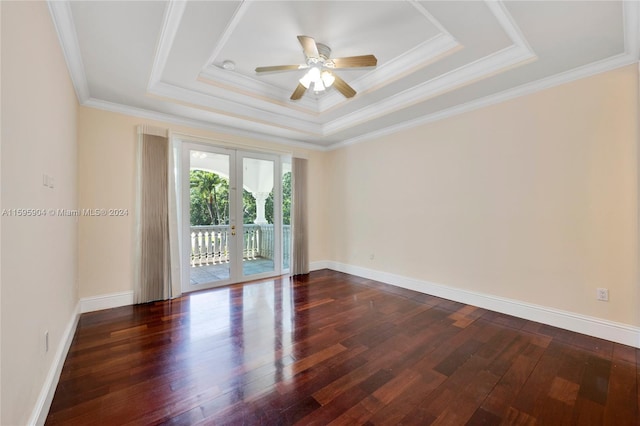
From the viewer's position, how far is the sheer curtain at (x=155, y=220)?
3.74m

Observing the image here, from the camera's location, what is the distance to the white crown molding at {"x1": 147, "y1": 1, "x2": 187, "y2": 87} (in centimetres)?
204

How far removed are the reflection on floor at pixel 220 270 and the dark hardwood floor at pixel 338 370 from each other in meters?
0.96

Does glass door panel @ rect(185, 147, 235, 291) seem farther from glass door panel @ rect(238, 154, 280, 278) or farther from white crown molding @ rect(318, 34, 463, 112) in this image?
white crown molding @ rect(318, 34, 463, 112)

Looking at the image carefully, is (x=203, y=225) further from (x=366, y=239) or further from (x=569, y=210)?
(x=569, y=210)

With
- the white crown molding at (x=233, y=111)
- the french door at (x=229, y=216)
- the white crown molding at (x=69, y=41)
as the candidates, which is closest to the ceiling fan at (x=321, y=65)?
the white crown molding at (x=233, y=111)

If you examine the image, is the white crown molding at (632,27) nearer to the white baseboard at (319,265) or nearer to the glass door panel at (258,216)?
the glass door panel at (258,216)

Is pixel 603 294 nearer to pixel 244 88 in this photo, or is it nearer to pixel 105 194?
pixel 244 88

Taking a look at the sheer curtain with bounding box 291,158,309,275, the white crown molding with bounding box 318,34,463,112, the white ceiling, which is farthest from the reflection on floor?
the white crown molding with bounding box 318,34,463,112

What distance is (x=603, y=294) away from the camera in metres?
2.72

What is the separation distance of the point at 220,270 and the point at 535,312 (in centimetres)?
448

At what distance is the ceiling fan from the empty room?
28mm

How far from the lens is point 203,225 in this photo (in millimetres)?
4418

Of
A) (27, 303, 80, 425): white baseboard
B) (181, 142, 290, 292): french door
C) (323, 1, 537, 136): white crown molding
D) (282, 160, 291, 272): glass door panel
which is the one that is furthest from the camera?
(282, 160, 291, 272): glass door panel

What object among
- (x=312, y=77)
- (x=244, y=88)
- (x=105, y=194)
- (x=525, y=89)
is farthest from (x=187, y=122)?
(x=525, y=89)
